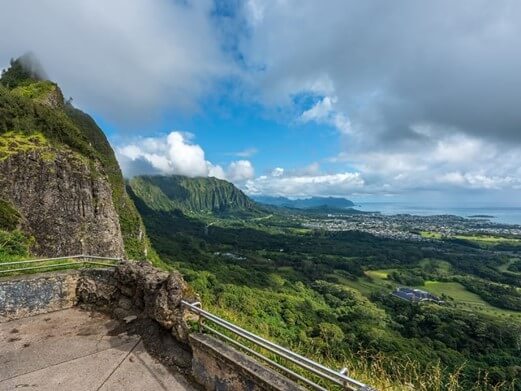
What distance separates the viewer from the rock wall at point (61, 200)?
34562 millimetres

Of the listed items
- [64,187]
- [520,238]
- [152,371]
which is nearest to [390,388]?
[152,371]

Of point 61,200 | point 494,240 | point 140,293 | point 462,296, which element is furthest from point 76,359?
point 494,240

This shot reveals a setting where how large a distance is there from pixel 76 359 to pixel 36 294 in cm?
292

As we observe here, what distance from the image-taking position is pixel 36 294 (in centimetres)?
769

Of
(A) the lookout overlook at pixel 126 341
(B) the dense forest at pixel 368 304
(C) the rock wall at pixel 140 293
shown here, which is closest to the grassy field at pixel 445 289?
(B) the dense forest at pixel 368 304

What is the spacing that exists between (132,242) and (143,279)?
73995 millimetres

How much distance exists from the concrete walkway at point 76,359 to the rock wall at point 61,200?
27.2 meters

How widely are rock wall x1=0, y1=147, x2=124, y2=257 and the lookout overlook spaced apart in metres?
26.2

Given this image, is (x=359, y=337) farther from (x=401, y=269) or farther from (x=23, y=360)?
(x=401, y=269)

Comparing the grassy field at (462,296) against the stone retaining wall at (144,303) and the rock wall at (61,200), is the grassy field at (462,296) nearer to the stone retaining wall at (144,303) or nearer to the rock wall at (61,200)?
the rock wall at (61,200)

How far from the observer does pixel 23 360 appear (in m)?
5.68

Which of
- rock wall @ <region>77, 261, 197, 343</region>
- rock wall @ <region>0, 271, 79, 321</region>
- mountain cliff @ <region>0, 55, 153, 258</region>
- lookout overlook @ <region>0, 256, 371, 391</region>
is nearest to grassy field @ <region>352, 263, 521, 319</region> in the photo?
mountain cliff @ <region>0, 55, 153, 258</region>

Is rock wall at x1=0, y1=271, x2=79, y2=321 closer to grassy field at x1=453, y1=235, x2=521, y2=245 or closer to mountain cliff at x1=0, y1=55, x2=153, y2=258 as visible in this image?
mountain cliff at x1=0, y1=55, x2=153, y2=258

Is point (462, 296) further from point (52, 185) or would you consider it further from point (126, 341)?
point (126, 341)
